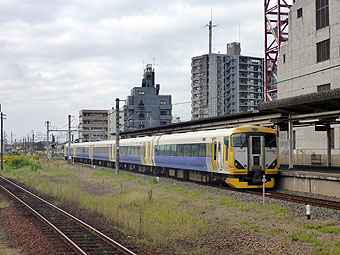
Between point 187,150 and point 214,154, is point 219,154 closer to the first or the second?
point 214,154

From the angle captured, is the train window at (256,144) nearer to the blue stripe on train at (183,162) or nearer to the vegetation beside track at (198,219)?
the vegetation beside track at (198,219)

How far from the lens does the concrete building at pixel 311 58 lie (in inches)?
1348

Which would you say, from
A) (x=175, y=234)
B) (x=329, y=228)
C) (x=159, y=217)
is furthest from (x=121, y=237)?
(x=329, y=228)

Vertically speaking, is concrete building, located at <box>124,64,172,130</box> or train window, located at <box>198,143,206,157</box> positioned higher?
concrete building, located at <box>124,64,172,130</box>

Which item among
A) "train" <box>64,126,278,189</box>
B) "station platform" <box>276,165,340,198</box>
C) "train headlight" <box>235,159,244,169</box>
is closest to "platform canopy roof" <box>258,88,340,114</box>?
"train" <box>64,126,278,189</box>

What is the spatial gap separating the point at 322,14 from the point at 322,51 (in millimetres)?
3164

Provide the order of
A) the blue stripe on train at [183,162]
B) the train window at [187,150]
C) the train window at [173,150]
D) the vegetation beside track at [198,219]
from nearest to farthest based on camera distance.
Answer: the vegetation beside track at [198,219] < the blue stripe on train at [183,162] < the train window at [187,150] < the train window at [173,150]

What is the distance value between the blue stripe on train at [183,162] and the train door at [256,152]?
361cm

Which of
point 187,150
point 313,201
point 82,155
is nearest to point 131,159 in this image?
point 187,150

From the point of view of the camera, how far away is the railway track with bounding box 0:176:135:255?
9.96 m

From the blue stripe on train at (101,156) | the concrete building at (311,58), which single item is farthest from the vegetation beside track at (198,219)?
the blue stripe on train at (101,156)

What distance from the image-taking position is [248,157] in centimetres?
2034

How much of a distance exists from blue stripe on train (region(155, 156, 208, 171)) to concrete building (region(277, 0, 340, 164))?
10463mm

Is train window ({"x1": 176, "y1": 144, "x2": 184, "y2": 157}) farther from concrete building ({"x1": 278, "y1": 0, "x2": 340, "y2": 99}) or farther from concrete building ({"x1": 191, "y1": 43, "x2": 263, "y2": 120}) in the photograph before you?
concrete building ({"x1": 191, "y1": 43, "x2": 263, "y2": 120})
